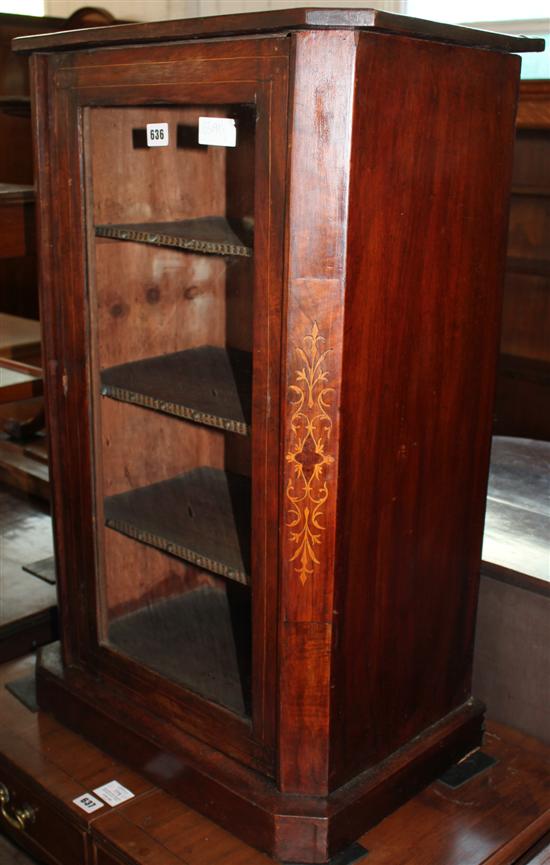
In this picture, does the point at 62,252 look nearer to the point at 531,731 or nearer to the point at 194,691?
the point at 194,691

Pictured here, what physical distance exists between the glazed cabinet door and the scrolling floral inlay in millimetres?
54

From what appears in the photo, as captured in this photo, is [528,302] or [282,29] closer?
[282,29]

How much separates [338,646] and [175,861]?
492 mm

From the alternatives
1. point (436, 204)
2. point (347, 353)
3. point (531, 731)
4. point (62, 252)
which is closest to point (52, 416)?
point (62, 252)

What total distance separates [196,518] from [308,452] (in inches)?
22.4

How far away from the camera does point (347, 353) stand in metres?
1.49

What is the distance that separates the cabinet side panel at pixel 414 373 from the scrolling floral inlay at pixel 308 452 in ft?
0.11

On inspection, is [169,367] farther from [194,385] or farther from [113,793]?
[113,793]

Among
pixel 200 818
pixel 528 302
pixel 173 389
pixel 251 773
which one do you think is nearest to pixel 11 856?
pixel 200 818

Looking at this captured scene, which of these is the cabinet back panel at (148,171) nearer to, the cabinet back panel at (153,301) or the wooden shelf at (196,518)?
the cabinet back panel at (153,301)

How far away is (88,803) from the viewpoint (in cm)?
188

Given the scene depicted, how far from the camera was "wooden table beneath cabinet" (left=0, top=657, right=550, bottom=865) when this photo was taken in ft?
5.73

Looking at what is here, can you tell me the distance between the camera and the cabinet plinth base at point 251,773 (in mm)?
1700

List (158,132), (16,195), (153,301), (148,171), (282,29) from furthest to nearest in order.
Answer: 1. (16,195)
2. (153,301)
3. (148,171)
4. (158,132)
5. (282,29)
